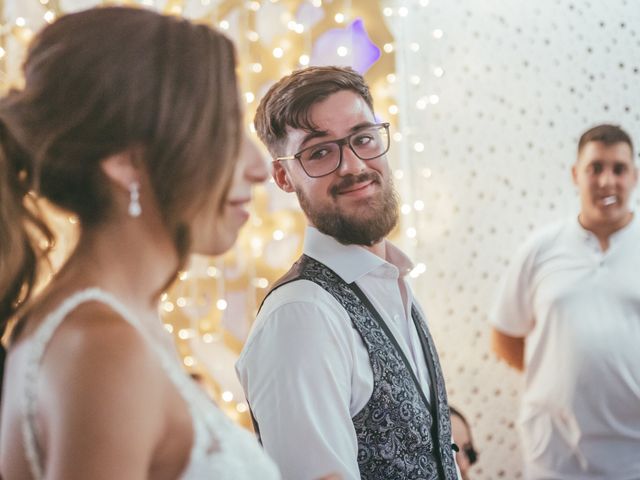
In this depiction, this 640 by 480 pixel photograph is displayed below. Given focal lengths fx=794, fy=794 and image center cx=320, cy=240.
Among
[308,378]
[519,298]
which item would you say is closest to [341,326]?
[308,378]

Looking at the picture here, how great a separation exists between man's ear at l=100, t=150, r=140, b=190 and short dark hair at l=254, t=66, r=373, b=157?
37.3 inches

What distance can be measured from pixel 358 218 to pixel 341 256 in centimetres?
11

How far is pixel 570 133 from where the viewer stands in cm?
382

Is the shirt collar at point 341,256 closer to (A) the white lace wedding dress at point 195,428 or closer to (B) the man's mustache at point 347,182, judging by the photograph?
(B) the man's mustache at point 347,182

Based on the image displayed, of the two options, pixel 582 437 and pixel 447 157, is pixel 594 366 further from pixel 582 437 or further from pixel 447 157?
pixel 447 157

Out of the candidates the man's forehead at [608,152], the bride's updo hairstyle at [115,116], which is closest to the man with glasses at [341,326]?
the bride's updo hairstyle at [115,116]

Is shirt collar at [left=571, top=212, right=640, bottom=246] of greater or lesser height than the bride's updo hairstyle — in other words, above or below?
below

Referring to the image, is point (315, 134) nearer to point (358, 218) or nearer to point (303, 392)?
point (358, 218)

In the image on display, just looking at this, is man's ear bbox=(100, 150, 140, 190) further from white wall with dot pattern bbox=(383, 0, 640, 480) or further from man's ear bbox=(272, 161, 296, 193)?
white wall with dot pattern bbox=(383, 0, 640, 480)

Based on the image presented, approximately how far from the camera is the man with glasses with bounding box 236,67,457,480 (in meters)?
1.44

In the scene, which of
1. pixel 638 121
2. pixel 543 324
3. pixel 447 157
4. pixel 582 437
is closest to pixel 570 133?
pixel 638 121

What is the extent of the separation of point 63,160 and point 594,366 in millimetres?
2508

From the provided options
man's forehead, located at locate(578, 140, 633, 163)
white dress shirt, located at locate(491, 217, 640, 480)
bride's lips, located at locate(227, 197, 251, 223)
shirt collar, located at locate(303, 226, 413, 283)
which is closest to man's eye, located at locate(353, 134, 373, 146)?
shirt collar, located at locate(303, 226, 413, 283)

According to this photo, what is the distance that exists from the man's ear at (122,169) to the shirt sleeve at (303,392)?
67 centimetres
